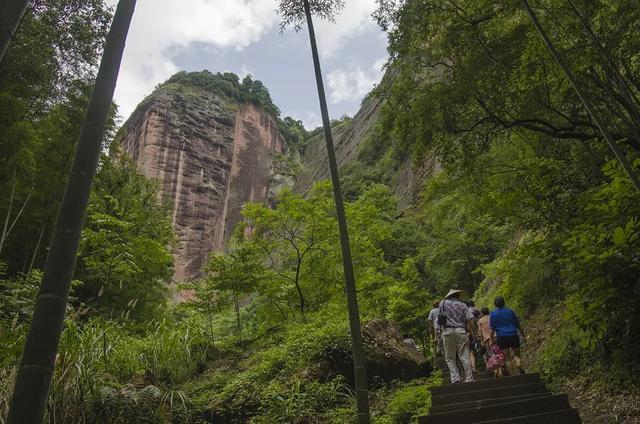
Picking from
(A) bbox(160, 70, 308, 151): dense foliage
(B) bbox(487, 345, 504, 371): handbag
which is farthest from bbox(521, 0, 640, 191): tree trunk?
(A) bbox(160, 70, 308, 151): dense foliage

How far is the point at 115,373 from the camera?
6.77m

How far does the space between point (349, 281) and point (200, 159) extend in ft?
123

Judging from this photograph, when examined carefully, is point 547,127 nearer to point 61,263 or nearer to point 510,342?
point 510,342

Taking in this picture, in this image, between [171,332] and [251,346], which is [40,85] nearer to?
[171,332]

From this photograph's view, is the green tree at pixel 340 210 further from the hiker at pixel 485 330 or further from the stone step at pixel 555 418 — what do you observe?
the hiker at pixel 485 330

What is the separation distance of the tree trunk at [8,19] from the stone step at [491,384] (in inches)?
201

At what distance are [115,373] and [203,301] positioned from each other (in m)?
4.05

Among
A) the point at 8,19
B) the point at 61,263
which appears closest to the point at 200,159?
the point at 8,19

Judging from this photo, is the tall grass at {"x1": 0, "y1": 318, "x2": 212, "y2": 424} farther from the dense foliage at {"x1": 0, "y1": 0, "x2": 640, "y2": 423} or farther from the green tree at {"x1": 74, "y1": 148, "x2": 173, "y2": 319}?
the green tree at {"x1": 74, "y1": 148, "x2": 173, "y2": 319}


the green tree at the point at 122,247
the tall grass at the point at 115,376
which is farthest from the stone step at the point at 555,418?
the green tree at the point at 122,247

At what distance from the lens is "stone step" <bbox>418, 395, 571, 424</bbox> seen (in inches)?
172

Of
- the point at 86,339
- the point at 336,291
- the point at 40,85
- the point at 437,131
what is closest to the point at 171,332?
the point at 86,339

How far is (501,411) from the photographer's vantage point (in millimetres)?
4438

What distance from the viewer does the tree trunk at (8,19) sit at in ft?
6.16
